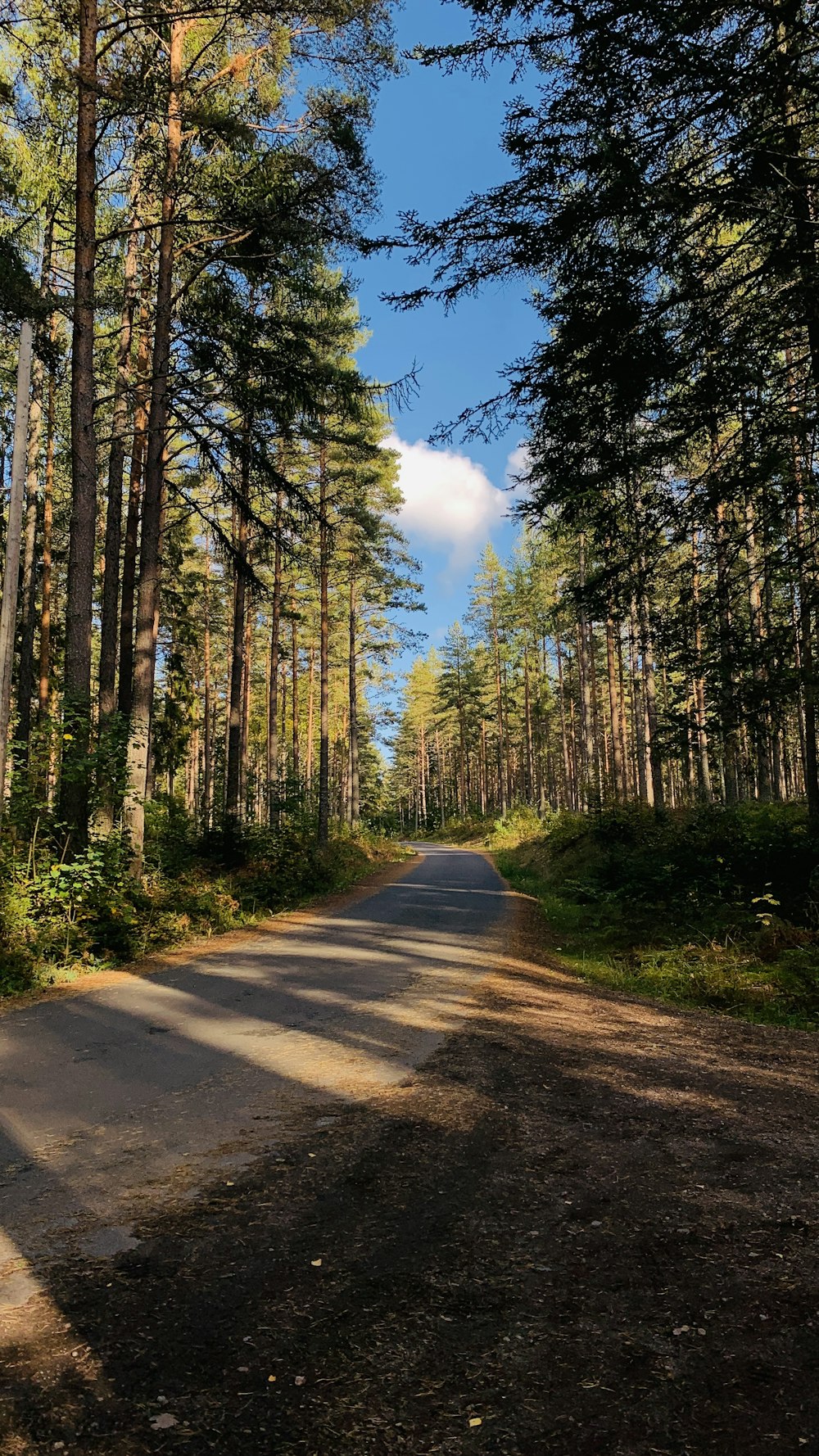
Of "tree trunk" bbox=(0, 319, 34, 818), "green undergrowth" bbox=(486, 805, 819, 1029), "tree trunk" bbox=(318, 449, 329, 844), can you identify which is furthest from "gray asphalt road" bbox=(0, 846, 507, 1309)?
"tree trunk" bbox=(318, 449, 329, 844)

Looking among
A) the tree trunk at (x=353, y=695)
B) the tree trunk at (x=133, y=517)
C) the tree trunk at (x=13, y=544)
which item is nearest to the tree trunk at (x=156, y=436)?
the tree trunk at (x=133, y=517)

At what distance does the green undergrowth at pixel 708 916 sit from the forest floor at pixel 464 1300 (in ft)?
12.4

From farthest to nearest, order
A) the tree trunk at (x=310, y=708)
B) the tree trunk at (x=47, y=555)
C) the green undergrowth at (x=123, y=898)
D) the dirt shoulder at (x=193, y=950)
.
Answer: the tree trunk at (x=310, y=708)
the tree trunk at (x=47, y=555)
the green undergrowth at (x=123, y=898)
the dirt shoulder at (x=193, y=950)

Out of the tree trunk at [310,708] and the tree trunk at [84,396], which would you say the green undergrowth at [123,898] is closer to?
the tree trunk at [84,396]

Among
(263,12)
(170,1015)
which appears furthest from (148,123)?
(170,1015)

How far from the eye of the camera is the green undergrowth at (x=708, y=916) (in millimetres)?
7625

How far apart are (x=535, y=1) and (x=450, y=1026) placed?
901 centimetres

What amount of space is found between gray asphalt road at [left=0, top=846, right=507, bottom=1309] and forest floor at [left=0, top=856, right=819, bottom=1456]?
28 cm

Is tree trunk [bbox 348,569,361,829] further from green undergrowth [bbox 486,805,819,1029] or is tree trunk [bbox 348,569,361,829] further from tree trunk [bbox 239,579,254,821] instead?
green undergrowth [bbox 486,805,819,1029]

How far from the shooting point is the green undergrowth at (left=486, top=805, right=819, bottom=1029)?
7.62m

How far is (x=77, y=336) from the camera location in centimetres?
1010

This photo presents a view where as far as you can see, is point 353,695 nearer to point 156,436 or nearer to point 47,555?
point 47,555

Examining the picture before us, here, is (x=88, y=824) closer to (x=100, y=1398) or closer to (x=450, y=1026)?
(x=450, y=1026)

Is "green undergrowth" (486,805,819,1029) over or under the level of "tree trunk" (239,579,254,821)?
under
